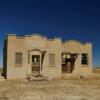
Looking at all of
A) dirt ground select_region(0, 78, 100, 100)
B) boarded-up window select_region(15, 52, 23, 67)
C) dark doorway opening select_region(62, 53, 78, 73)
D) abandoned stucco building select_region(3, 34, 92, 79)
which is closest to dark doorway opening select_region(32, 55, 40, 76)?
abandoned stucco building select_region(3, 34, 92, 79)

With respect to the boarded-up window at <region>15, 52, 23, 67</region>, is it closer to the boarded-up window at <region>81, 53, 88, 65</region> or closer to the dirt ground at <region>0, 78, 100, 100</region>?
the dirt ground at <region>0, 78, 100, 100</region>

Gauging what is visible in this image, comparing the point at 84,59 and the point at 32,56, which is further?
the point at 84,59

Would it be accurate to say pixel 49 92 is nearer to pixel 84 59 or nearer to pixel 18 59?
pixel 18 59

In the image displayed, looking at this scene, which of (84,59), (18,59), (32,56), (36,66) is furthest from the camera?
(84,59)

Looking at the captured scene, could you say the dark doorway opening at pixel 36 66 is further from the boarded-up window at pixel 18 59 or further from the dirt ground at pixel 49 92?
the dirt ground at pixel 49 92

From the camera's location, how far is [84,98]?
16.4 m

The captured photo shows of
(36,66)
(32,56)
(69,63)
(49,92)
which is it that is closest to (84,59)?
(69,63)

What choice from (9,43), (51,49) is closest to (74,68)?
(51,49)

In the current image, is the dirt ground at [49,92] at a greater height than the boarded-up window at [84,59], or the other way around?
the boarded-up window at [84,59]

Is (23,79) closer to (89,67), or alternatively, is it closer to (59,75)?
(59,75)

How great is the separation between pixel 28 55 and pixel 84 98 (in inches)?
661

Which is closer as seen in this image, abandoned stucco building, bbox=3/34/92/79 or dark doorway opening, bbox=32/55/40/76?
abandoned stucco building, bbox=3/34/92/79

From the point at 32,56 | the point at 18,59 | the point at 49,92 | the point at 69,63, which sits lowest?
the point at 49,92

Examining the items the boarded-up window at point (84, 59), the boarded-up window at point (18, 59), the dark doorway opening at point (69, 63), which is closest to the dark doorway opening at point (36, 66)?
the boarded-up window at point (18, 59)
